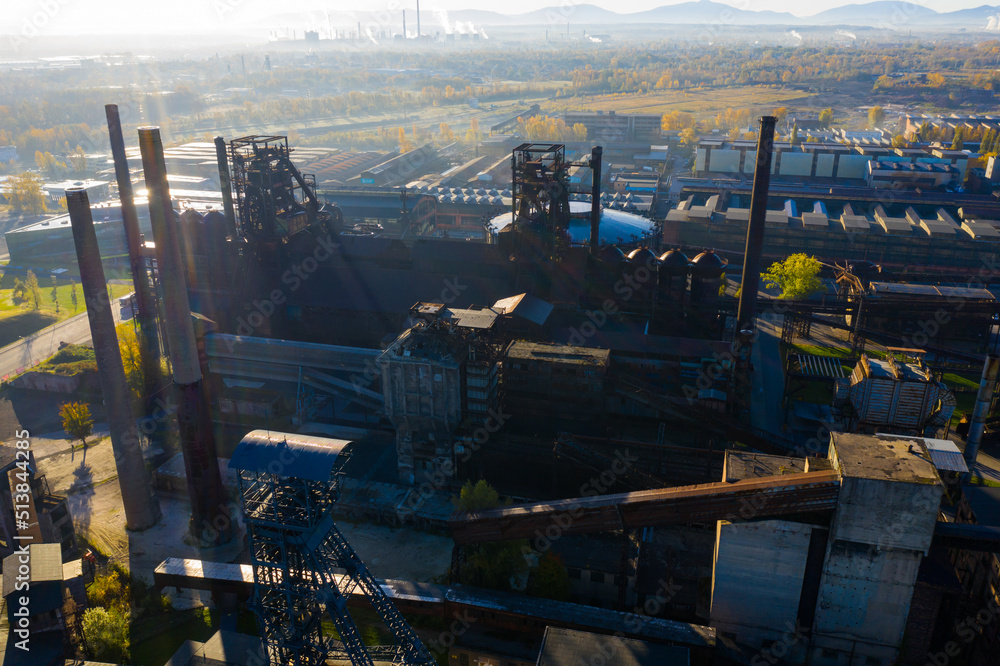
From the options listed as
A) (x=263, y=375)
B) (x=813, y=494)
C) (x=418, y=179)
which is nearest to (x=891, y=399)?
(x=813, y=494)

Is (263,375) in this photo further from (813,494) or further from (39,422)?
(813,494)

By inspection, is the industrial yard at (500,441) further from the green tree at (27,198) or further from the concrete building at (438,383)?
the green tree at (27,198)

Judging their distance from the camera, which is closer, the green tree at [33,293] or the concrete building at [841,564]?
the concrete building at [841,564]

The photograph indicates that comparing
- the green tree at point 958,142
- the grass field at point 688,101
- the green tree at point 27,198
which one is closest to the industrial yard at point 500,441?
the green tree at point 27,198

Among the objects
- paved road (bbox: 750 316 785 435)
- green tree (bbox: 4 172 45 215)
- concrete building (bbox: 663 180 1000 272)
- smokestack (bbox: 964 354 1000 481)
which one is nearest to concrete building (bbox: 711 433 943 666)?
smokestack (bbox: 964 354 1000 481)

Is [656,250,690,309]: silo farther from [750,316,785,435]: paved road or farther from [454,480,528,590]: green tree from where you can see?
[454,480,528,590]: green tree
